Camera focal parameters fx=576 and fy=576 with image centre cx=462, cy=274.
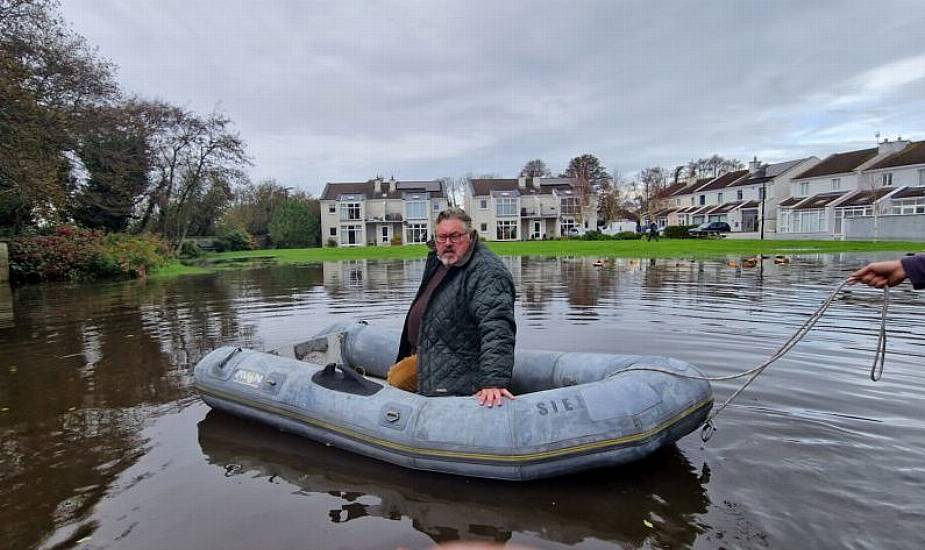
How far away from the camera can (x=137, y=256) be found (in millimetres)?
24125

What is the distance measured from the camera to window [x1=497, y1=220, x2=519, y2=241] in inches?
2478

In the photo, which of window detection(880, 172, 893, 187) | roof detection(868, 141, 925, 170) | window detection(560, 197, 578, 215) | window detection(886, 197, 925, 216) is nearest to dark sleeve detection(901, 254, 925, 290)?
window detection(886, 197, 925, 216)

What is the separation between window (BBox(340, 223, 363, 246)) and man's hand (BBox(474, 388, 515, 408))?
57.3 meters

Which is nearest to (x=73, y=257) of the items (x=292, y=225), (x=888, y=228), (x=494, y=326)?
(x=494, y=326)

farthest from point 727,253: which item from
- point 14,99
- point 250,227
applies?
point 250,227

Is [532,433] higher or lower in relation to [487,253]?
lower

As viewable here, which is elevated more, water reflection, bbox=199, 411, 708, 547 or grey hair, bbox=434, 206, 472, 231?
grey hair, bbox=434, 206, 472, 231

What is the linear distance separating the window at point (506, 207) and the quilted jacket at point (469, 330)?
58.5 meters

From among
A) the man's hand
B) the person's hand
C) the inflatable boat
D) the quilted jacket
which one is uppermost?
the person's hand

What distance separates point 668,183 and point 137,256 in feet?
261

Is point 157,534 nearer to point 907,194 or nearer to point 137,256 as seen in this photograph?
point 137,256

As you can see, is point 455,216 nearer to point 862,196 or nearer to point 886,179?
point 862,196

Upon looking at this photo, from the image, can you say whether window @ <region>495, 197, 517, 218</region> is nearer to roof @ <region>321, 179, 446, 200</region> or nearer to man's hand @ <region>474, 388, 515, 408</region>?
roof @ <region>321, 179, 446, 200</region>

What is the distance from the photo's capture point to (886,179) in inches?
1793
